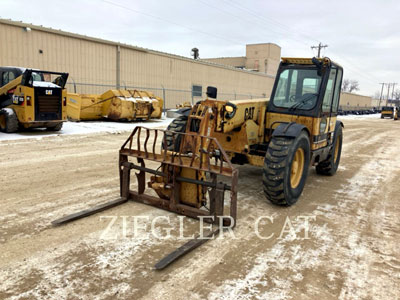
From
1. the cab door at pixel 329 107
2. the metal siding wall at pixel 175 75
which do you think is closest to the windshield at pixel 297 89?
the cab door at pixel 329 107

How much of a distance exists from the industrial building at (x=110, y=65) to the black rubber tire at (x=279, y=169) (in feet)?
48.3

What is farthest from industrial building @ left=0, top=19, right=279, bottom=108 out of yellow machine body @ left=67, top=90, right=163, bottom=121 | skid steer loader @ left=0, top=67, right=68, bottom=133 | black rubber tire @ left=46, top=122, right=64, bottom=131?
black rubber tire @ left=46, top=122, right=64, bottom=131

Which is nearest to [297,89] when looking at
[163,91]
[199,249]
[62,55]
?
[199,249]

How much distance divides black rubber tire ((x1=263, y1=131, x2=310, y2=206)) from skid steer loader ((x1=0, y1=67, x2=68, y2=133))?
8.65 m

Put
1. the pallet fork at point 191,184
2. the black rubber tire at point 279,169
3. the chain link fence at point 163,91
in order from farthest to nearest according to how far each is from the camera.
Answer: the chain link fence at point 163,91
the black rubber tire at point 279,169
the pallet fork at point 191,184

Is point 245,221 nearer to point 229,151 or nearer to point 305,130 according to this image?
point 229,151

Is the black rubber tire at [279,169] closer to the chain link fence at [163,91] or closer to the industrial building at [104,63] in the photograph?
the industrial building at [104,63]

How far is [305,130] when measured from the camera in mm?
5676

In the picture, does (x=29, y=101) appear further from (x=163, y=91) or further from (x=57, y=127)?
(x=163, y=91)

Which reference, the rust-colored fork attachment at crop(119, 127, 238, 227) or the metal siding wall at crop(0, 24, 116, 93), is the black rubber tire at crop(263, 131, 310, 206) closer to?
Result: the rust-colored fork attachment at crop(119, 127, 238, 227)

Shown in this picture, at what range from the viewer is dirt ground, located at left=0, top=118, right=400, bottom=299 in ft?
9.80

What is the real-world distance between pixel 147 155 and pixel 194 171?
30.8 inches

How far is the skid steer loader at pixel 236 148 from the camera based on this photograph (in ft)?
14.4

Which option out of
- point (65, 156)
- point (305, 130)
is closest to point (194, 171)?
point (305, 130)
